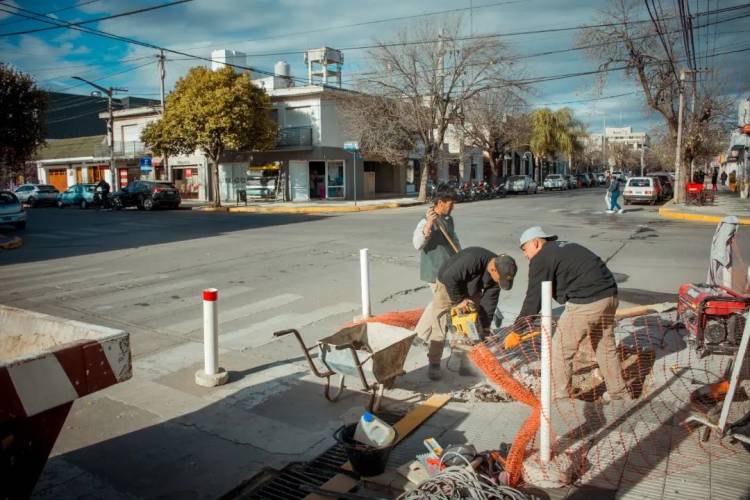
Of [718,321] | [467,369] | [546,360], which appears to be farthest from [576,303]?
[718,321]

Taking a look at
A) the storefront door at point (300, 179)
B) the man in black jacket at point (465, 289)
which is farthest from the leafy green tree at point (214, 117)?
the man in black jacket at point (465, 289)

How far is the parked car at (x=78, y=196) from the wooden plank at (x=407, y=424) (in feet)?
117

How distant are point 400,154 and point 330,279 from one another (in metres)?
25.3

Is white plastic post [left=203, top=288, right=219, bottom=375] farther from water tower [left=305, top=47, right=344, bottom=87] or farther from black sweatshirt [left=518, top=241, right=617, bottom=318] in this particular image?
water tower [left=305, top=47, right=344, bottom=87]

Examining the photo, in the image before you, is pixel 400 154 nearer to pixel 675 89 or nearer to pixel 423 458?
pixel 675 89

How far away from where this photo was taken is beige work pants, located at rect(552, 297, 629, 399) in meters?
4.66

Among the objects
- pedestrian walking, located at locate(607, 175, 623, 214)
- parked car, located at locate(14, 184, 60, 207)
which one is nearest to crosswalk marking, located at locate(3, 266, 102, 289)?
pedestrian walking, located at locate(607, 175, 623, 214)

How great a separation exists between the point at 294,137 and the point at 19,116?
54.1 feet

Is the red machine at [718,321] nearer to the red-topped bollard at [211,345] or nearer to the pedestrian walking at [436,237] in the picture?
the pedestrian walking at [436,237]

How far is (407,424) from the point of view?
4555 millimetres

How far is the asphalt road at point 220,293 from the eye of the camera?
4211mm

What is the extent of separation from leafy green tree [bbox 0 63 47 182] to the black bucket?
23.4 metres

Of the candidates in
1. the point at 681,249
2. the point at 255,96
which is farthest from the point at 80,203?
the point at 681,249

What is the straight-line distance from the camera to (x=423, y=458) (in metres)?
3.66
